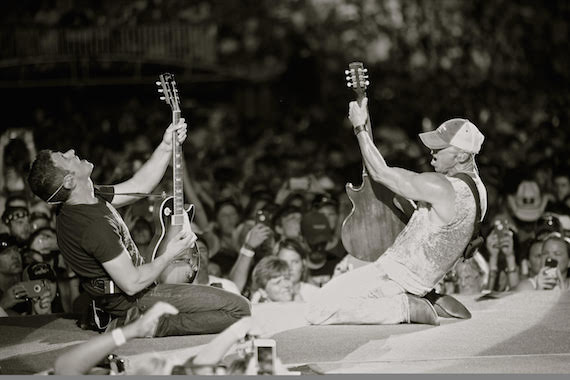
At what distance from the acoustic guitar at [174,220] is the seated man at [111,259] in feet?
0.54

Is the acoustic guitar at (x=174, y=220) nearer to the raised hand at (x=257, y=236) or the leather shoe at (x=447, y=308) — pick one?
the raised hand at (x=257, y=236)

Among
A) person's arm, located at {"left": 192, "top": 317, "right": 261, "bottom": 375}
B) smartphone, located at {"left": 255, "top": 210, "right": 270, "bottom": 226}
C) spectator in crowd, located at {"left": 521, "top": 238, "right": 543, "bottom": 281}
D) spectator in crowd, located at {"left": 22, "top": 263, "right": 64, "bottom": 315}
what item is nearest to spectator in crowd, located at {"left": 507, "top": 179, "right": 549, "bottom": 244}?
spectator in crowd, located at {"left": 521, "top": 238, "right": 543, "bottom": 281}

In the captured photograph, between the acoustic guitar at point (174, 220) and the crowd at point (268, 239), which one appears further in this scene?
the crowd at point (268, 239)

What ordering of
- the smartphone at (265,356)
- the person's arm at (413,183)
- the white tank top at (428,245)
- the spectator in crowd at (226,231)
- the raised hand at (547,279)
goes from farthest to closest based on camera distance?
the spectator in crowd at (226,231) < the raised hand at (547,279) < the white tank top at (428,245) < the person's arm at (413,183) < the smartphone at (265,356)

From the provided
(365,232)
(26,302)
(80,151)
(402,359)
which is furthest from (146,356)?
(80,151)

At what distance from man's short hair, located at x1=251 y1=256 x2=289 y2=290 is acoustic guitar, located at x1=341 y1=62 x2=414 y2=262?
770mm

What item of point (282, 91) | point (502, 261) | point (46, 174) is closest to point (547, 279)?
point (502, 261)

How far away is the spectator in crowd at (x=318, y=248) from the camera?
23.6ft

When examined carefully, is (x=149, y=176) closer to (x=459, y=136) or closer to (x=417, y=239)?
(x=417, y=239)

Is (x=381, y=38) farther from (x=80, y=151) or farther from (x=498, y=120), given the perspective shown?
(x=80, y=151)

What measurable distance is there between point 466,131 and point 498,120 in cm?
776

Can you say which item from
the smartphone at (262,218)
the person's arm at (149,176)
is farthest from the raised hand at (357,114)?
the smartphone at (262,218)

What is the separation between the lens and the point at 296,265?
262 inches

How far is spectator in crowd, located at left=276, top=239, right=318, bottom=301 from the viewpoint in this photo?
21.7 feet
